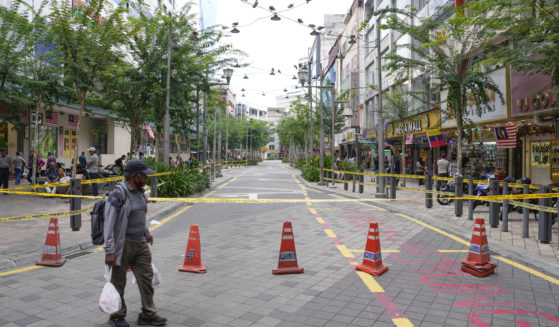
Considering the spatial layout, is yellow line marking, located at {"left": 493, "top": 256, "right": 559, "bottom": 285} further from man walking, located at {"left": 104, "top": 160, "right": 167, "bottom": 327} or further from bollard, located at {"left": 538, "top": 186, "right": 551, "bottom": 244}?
man walking, located at {"left": 104, "top": 160, "right": 167, "bottom": 327}

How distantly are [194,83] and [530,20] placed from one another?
13.2 meters

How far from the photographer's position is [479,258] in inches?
229

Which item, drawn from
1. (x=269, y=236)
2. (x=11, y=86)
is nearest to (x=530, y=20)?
(x=269, y=236)

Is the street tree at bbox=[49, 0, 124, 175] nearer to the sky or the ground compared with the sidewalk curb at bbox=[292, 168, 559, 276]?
nearer to the sky

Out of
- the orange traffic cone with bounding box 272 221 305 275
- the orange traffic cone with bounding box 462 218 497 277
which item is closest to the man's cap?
the orange traffic cone with bounding box 272 221 305 275

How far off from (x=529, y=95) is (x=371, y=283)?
1184cm

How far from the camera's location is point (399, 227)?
988 centimetres

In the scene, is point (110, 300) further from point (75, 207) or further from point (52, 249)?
point (75, 207)

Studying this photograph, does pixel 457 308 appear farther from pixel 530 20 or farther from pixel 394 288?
pixel 530 20

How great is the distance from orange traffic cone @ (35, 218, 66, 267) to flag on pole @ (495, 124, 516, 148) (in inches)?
602

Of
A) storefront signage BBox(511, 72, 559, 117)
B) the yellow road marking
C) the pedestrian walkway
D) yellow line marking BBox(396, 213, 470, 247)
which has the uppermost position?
storefront signage BBox(511, 72, 559, 117)

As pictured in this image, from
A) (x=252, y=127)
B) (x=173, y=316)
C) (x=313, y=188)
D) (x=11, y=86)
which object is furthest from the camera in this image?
(x=252, y=127)

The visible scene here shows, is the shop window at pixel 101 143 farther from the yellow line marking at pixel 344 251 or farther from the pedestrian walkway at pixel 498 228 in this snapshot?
the yellow line marking at pixel 344 251

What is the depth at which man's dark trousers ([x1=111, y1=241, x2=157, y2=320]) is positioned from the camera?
402cm
